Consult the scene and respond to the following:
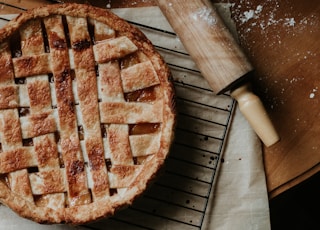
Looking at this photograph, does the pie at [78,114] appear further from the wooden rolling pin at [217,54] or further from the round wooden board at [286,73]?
the round wooden board at [286,73]

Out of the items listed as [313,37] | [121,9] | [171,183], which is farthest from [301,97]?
[121,9]

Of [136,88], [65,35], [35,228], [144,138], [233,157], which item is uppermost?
[65,35]

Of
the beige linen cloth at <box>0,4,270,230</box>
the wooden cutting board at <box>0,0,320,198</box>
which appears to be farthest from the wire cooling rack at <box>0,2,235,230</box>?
the wooden cutting board at <box>0,0,320,198</box>

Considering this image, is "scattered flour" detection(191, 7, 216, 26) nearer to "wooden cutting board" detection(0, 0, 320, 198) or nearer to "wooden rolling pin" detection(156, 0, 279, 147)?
"wooden rolling pin" detection(156, 0, 279, 147)

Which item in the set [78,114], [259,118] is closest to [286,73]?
[259,118]

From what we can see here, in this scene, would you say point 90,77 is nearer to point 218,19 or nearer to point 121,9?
point 121,9

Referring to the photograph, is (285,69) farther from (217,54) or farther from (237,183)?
(237,183)
